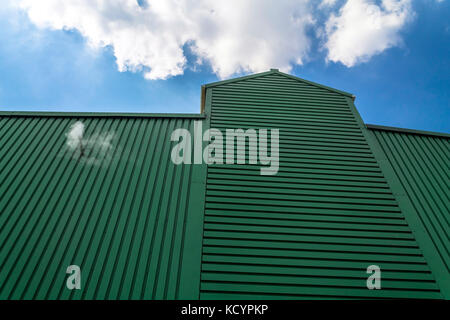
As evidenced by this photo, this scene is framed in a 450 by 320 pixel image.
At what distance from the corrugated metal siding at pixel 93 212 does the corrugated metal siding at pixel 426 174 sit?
4.49 meters

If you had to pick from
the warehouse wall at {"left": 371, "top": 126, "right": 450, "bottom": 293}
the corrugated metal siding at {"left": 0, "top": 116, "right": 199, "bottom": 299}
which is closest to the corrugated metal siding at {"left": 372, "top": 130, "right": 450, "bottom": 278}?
the warehouse wall at {"left": 371, "top": 126, "right": 450, "bottom": 293}

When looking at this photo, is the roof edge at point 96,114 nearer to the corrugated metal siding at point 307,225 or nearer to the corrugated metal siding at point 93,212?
the corrugated metal siding at point 93,212

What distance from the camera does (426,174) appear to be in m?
A: 5.30

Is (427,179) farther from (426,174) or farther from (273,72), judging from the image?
(273,72)

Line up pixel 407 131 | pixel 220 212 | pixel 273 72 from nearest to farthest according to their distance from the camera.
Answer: pixel 220 212, pixel 407 131, pixel 273 72

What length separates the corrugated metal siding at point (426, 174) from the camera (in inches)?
174

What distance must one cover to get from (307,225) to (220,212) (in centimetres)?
156

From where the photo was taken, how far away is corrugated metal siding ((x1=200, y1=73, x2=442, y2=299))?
3.61m

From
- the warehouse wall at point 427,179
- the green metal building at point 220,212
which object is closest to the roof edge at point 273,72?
the green metal building at point 220,212

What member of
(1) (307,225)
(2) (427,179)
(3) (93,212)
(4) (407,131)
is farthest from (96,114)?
(4) (407,131)

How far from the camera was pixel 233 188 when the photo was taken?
4.72m
